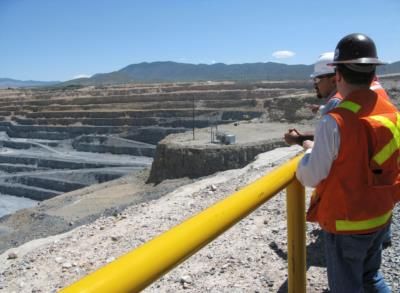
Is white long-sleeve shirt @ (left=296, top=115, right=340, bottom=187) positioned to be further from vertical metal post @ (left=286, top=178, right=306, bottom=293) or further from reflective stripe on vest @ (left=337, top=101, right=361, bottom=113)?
vertical metal post @ (left=286, top=178, right=306, bottom=293)

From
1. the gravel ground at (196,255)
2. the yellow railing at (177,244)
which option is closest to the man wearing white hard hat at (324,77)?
the yellow railing at (177,244)

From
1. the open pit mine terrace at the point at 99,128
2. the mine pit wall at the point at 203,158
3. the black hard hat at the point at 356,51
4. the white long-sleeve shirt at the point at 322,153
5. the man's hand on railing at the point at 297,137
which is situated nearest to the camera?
the white long-sleeve shirt at the point at 322,153

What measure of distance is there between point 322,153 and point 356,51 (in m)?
0.44

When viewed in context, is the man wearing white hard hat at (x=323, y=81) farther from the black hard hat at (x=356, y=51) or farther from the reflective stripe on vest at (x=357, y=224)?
the reflective stripe on vest at (x=357, y=224)

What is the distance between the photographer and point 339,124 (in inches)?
66.2

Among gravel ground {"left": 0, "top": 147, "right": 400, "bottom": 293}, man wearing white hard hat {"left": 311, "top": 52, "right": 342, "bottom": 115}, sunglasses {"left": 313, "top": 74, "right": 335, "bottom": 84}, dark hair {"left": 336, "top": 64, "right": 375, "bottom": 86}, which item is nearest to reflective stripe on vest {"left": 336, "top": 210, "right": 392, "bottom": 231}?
dark hair {"left": 336, "top": 64, "right": 375, "bottom": 86}

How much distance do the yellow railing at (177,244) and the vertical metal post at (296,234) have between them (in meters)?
0.10

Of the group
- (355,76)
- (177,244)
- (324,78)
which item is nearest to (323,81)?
(324,78)

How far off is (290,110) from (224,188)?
25.5 m

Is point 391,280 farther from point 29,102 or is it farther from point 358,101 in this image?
point 29,102

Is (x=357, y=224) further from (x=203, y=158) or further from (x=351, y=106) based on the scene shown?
(x=203, y=158)

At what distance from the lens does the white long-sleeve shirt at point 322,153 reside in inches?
66.8

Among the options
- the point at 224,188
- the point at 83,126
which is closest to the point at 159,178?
the point at 224,188

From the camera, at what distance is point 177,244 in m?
1.16
